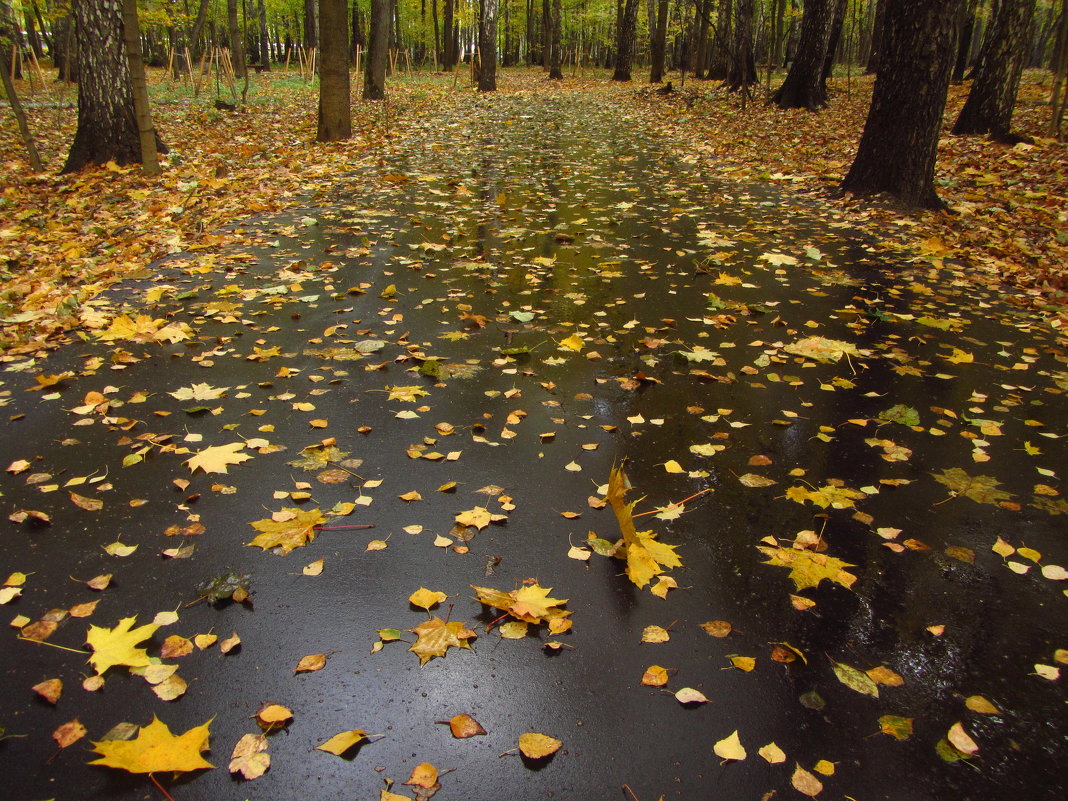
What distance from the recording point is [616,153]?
12359 millimetres

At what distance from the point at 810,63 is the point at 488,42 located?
41.4ft

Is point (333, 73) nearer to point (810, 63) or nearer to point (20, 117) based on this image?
point (20, 117)

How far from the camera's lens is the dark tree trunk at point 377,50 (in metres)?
16.6

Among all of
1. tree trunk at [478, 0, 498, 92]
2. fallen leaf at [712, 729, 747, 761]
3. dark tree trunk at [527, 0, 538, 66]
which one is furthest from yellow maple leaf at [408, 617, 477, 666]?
dark tree trunk at [527, 0, 538, 66]

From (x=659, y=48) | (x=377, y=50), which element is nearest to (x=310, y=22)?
(x=377, y=50)

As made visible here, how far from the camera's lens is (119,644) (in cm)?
210

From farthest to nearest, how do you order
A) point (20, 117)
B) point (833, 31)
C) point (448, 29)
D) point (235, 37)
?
1. point (448, 29)
2. point (235, 37)
3. point (833, 31)
4. point (20, 117)

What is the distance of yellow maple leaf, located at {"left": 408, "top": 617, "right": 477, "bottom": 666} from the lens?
2107 mm

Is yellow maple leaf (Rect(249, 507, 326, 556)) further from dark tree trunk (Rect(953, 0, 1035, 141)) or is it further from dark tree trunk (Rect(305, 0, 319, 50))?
dark tree trunk (Rect(305, 0, 319, 50))

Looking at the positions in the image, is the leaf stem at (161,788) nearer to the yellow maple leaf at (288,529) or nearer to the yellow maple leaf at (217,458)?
the yellow maple leaf at (288,529)

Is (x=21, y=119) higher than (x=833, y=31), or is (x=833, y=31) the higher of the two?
(x=833, y=31)

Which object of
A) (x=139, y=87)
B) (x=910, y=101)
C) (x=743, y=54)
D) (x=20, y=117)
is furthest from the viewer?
(x=743, y=54)

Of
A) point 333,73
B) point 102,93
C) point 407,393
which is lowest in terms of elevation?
point 407,393

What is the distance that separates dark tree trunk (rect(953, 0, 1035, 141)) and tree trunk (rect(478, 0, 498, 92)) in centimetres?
1638
